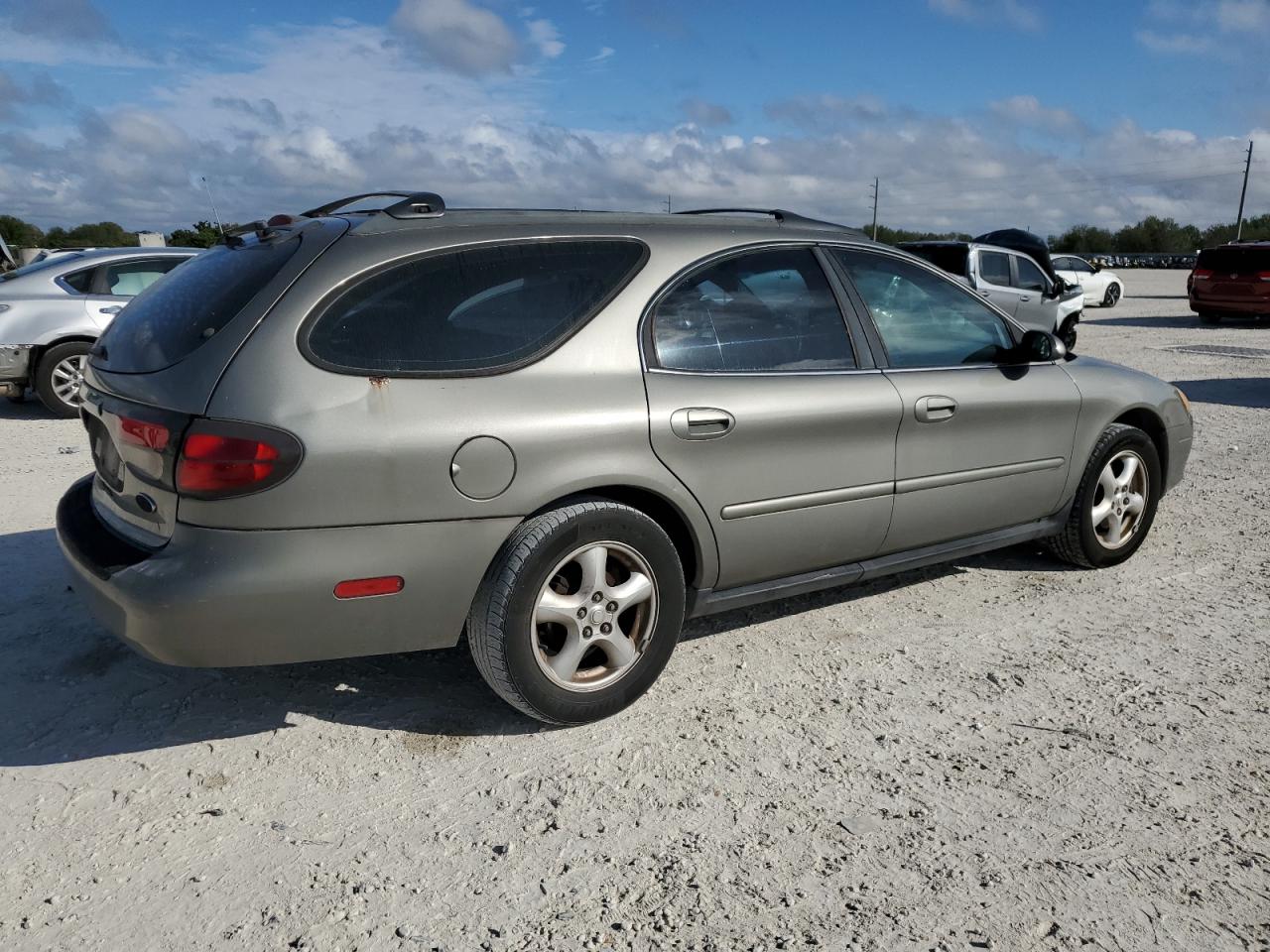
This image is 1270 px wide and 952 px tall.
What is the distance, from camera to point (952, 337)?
4336 millimetres

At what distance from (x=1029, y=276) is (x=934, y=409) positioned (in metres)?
11.8

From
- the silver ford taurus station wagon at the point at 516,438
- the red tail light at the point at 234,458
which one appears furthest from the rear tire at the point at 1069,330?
the red tail light at the point at 234,458

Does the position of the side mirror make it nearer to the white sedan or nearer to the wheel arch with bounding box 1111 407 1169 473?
the wheel arch with bounding box 1111 407 1169 473

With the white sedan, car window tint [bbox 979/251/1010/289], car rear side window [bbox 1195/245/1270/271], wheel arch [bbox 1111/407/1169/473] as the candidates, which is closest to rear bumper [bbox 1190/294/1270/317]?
car rear side window [bbox 1195/245/1270/271]

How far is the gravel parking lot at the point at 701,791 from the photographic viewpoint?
240 cm

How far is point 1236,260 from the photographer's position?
62.3 feet

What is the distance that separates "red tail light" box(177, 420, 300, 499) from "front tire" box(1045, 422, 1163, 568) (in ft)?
11.9

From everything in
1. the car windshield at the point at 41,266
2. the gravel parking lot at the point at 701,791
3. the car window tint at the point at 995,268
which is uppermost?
the car windshield at the point at 41,266

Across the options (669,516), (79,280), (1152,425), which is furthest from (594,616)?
(79,280)

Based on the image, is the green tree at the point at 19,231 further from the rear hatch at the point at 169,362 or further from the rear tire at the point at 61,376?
the rear hatch at the point at 169,362

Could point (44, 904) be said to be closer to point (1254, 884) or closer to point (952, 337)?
point (1254, 884)

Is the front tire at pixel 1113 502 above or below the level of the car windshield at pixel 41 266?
below

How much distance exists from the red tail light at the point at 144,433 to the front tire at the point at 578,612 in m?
0.99

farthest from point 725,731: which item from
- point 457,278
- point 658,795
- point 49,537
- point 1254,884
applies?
point 49,537
